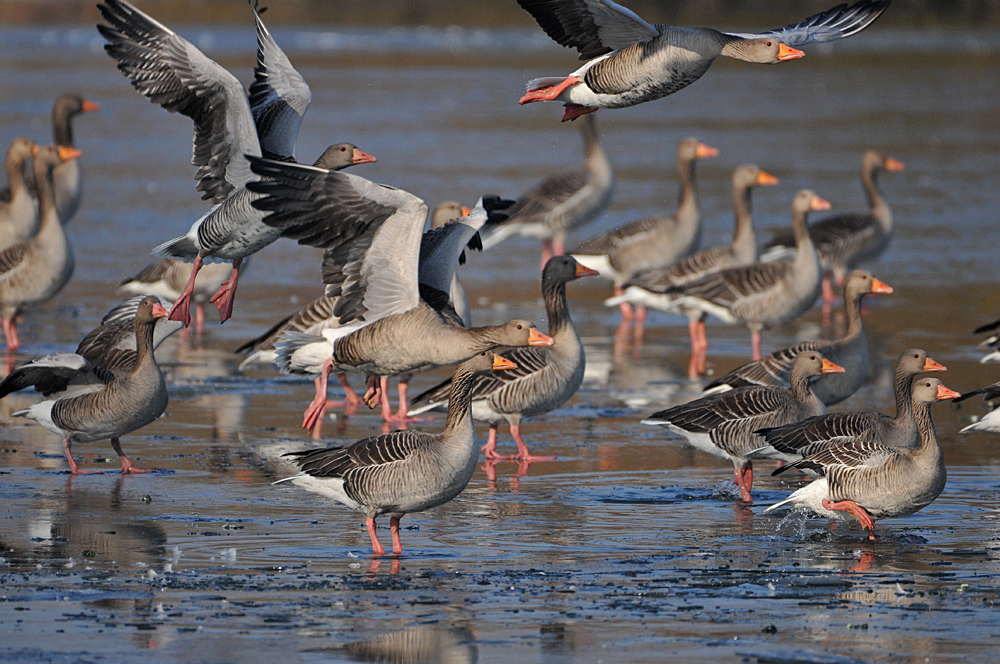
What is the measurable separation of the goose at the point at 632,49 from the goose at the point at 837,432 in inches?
94.0

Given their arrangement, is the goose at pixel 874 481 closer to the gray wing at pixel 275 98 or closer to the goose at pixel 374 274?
the goose at pixel 374 274

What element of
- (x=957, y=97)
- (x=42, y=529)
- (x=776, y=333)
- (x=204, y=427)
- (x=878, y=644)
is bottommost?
(x=878, y=644)

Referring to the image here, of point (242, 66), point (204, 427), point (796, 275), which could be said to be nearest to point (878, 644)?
point (204, 427)

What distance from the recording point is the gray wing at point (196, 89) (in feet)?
33.4

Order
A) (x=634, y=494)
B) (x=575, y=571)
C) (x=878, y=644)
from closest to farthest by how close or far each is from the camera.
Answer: (x=878, y=644) < (x=575, y=571) < (x=634, y=494)

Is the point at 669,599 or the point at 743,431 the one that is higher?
the point at 743,431

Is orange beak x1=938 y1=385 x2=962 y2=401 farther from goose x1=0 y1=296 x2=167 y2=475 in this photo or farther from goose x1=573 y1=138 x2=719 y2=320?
goose x1=573 y1=138 x2=719 y2=320

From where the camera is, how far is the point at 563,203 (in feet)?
68.9

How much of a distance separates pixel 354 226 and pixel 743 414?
3.05 meters

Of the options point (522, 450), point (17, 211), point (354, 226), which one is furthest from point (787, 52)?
point (17, 211)

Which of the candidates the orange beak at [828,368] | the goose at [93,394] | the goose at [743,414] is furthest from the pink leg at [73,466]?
the orange beak at [828,368]

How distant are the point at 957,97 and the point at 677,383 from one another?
101 feet

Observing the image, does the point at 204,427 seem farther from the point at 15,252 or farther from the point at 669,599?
the point at 669,599

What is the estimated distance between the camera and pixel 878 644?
21.5 feet
